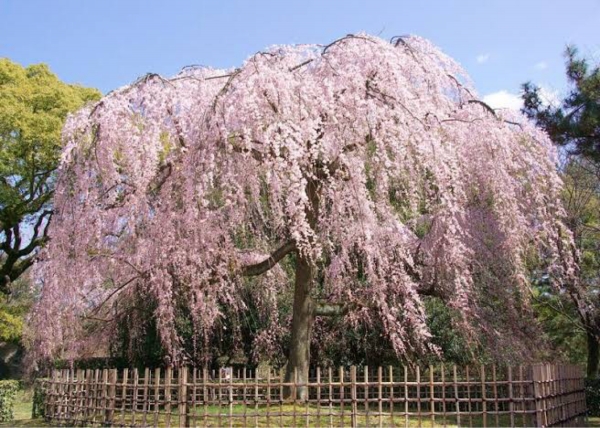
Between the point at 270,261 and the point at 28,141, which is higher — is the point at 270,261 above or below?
below

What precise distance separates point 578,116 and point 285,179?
4835 millimetres

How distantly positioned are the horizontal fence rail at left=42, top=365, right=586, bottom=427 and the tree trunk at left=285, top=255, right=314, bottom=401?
45 cm

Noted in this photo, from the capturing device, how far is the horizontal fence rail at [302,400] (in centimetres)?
652

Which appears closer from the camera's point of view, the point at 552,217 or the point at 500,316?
the point at 552,217

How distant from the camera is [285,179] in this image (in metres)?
6.96

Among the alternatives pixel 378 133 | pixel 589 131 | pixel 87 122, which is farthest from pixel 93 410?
pixel 589 131

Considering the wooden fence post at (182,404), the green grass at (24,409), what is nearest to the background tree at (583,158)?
the wooden fence post at (182,404)

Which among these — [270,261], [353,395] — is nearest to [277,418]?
[353,395]

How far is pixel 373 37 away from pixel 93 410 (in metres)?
6.18

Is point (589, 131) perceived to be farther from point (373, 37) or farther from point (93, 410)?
point (93, 410)

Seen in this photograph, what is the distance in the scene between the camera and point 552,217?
8.44 metres

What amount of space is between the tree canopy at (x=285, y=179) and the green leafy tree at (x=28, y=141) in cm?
836

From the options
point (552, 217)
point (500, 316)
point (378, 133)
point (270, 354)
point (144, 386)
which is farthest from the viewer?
point (270, 354)

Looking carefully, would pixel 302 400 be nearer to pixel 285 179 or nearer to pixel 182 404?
pixel 182 404
